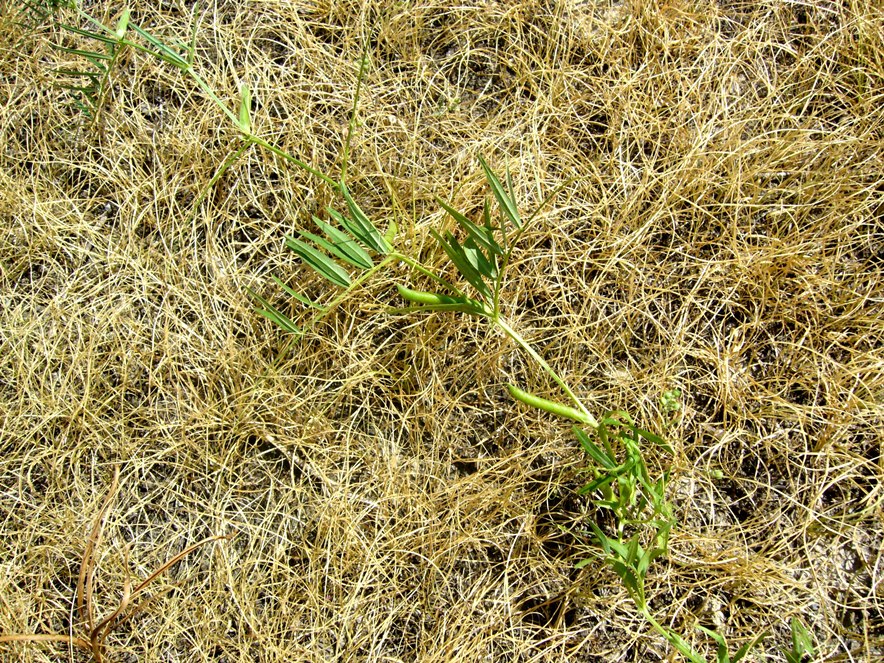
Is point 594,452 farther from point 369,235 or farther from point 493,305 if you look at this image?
point 369,235

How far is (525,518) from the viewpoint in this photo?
4.47 feet

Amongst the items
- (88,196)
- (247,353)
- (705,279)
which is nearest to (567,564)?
(705,279)

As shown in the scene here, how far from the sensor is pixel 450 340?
4.58 ft

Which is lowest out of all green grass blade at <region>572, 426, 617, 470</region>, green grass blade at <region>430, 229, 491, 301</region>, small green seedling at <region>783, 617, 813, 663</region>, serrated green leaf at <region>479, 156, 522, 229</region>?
small green seedling at <region>783, 617, 813, 663</region>

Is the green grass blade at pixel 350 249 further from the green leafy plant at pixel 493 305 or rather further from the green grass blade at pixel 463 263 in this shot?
the green grass blade at pixel 463 263

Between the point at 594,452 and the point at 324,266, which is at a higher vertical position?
the point at 324,266

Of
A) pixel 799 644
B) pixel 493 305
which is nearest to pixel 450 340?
pixel 493 305

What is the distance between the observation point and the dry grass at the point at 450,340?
1.36m

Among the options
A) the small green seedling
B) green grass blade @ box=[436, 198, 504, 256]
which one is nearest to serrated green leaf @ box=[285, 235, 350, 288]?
green grass blade @ box=[436, 198, 504, 256]

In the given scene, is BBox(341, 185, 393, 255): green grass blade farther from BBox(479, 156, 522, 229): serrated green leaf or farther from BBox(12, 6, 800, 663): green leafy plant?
BBox(479, 156, 522, 229): serrated green leaf

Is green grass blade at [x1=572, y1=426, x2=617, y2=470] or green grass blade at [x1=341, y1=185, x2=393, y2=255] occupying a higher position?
green grass blade at [x1=341, y1=185, x2=393, y2=255]

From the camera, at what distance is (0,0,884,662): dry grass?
1.36m

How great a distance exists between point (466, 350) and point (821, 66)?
908 mm

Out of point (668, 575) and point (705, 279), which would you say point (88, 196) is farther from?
point (668, 575)
